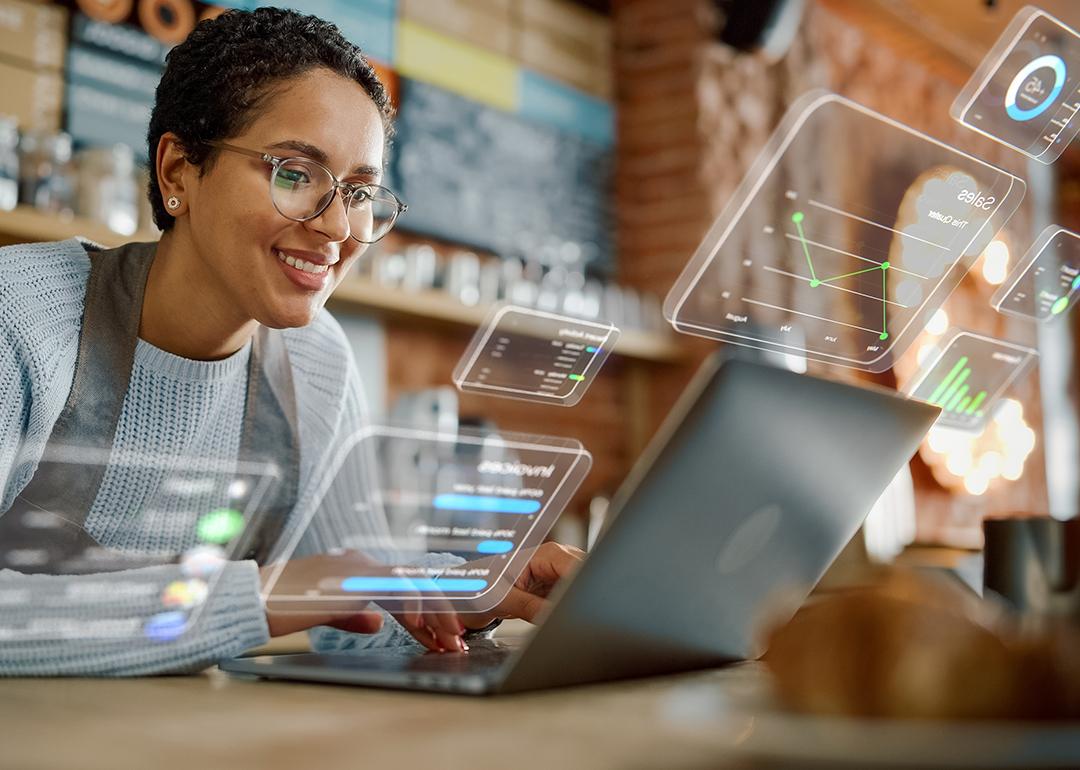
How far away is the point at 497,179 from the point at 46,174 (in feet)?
4.63

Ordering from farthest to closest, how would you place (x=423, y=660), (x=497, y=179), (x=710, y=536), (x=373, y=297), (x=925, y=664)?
(x=497, y=179) < (x=373, y=297) < (x=423, y=660) < (x=710, y=536) < (x=925, y=664)

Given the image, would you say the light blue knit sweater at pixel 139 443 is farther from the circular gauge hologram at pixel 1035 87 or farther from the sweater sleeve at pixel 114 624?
the circular gauge hologram at pixel 1035 87

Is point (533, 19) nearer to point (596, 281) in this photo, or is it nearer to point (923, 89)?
point (596, 281)

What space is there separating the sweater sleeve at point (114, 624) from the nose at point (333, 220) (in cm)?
38

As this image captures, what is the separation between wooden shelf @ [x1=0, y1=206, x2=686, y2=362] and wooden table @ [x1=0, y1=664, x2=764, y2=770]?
74 cm

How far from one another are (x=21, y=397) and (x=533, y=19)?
274 centimetres

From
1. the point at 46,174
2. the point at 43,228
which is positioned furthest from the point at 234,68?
the point at 46,174

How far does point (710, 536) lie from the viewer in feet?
2.06

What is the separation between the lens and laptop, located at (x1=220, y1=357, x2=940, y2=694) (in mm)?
569

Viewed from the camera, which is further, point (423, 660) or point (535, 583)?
point (535, 583)
